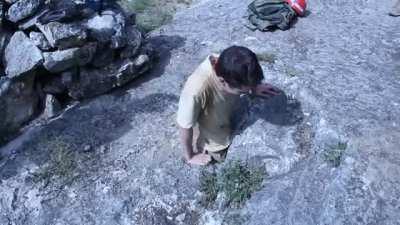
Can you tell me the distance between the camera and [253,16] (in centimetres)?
592

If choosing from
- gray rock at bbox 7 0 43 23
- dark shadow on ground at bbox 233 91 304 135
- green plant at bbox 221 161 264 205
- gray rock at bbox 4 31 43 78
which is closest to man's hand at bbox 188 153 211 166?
green plant at bbox 221 161 264 205

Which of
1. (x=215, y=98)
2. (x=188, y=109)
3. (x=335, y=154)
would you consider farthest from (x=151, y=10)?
(x=335, y=154)

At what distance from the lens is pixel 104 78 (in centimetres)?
516

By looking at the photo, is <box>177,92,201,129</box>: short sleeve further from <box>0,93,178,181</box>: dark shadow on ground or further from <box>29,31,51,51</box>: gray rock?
<box>29,31,51,51</box>: gray rock

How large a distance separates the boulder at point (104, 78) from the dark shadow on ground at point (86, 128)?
14cm

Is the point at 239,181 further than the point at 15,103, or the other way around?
the point at 15,103

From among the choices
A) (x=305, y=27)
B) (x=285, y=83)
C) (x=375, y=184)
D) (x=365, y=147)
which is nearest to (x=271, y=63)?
(x=285, y=83)

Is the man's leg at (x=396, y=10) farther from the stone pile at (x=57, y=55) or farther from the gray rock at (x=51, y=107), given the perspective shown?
the gray rock at (x=51, y=107)

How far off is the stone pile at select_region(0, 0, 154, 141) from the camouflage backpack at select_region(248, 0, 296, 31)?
4.70ft

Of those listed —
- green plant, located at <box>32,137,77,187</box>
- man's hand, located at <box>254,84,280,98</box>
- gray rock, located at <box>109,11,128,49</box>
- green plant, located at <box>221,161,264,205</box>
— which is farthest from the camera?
gray rock, located at <box>109,11,128,49</box>

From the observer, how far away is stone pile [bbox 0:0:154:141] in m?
4.86

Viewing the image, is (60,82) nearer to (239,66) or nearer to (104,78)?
(104,78)

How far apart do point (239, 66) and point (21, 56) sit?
2.60 m

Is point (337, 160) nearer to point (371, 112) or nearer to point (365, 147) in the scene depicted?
point (365, 147)
